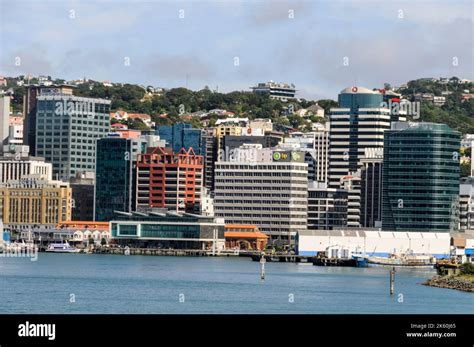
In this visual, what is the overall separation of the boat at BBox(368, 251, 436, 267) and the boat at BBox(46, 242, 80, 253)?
36.6m

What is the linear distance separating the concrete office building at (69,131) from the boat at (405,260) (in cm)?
6005

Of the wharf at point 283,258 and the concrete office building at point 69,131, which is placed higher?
the concrete office building at point 69,131

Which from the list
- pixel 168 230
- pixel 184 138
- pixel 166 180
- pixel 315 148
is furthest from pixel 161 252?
pixel 315 148

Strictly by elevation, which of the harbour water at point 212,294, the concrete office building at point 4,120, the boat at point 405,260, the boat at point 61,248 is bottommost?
the boat at point 61,248

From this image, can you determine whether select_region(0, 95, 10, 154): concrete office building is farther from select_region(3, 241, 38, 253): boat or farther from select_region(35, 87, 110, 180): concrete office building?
select_region(3, 241, 38, 253): boat

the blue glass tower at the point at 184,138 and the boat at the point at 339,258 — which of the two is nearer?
the boat at the point at 339,258

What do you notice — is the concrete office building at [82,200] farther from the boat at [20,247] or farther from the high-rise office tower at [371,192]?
the high-rise office tower at [371,192]

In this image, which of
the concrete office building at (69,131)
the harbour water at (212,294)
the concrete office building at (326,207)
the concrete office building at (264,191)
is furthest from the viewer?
the concrete office building at (69,131)

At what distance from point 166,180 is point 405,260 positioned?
40836 millimetres

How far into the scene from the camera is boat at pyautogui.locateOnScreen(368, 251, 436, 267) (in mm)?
104000

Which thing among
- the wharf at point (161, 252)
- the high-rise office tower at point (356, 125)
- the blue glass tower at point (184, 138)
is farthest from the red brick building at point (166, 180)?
the high-rise office tower at point (356, 125)

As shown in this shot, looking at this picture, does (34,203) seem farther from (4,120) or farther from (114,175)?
(4,120)

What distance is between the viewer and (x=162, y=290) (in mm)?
55375

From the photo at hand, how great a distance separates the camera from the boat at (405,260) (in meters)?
104
